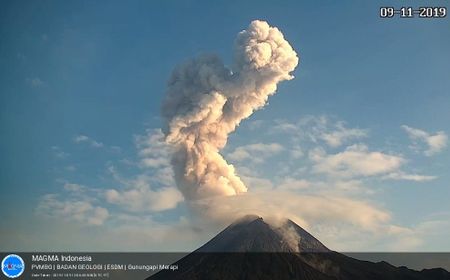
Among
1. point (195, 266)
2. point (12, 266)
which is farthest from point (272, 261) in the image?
point (12, 266)

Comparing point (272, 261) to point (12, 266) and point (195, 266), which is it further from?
point (12, 266)

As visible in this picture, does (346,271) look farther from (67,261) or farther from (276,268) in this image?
(67,261)

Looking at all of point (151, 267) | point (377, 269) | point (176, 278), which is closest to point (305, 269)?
point (377, 269)

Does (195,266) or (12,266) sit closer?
(12,266)

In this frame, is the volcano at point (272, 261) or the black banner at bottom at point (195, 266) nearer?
the black banner at bottom at point (195, 266)

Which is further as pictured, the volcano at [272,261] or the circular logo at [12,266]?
the volcano at [272,261]
